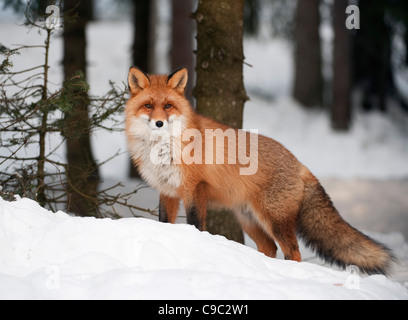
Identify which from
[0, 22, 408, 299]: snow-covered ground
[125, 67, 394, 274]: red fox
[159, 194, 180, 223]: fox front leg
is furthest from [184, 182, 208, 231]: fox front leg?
[0, 22, 408, 299]: snow-covered ground

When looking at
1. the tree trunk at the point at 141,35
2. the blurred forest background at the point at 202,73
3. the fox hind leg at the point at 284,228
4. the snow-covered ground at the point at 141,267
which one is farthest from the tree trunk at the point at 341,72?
the fox hind leg at the point at 284,228

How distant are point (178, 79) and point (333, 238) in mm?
2236

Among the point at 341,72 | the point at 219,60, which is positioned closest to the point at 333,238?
the point at 219,60

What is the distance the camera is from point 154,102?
15.3ft

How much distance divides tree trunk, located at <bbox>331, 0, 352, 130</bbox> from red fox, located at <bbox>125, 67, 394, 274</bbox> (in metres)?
10.4

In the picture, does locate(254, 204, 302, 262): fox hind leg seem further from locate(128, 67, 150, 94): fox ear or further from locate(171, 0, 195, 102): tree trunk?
locate(171, 0, 195, 102): tree trunk

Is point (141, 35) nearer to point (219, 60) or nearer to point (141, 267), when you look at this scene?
point (219, 60)

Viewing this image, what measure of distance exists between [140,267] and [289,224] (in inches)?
80.2

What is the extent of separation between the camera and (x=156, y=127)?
14.8ft

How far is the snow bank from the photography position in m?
3.16

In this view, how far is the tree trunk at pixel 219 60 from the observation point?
5.94 m

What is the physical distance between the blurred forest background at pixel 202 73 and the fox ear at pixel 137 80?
628 mm
